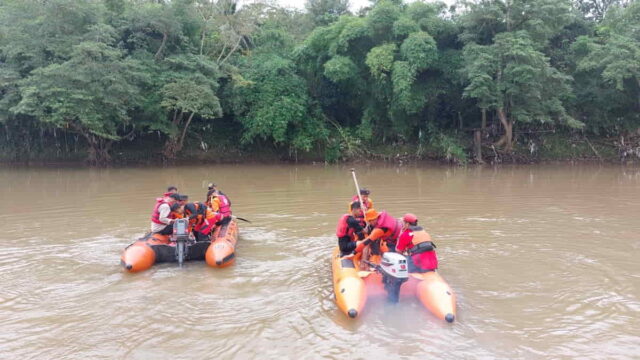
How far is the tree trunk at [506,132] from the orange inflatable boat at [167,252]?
1759cm

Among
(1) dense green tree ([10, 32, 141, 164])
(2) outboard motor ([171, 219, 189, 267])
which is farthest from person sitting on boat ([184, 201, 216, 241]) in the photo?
(1) dense green tree ([10, 32, 141, 164])

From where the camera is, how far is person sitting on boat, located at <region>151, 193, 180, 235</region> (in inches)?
310

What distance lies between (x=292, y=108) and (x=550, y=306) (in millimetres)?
19027

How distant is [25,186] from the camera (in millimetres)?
16562

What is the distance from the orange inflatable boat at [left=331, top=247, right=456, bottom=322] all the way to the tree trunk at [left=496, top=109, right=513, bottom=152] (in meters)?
17.8

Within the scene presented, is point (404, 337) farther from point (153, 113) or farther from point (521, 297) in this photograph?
point (153, 113)

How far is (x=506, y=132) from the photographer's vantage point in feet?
75.6

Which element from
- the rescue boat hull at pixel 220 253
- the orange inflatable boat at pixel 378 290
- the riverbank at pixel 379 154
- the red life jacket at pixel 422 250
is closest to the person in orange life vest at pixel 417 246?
the red life jacket at pixel 422 250

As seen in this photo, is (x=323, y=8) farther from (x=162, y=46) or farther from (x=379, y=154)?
(x=162, y=46)

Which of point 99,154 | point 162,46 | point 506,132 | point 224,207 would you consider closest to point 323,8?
point 162,46

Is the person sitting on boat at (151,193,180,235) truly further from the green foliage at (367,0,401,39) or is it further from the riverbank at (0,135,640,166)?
the riverbank at (0,135,640,166)

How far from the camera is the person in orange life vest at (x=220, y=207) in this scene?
29.5 feet

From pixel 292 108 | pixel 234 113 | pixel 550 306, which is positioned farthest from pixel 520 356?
pixel 234 113

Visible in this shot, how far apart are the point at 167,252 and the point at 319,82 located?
65.5 feet
